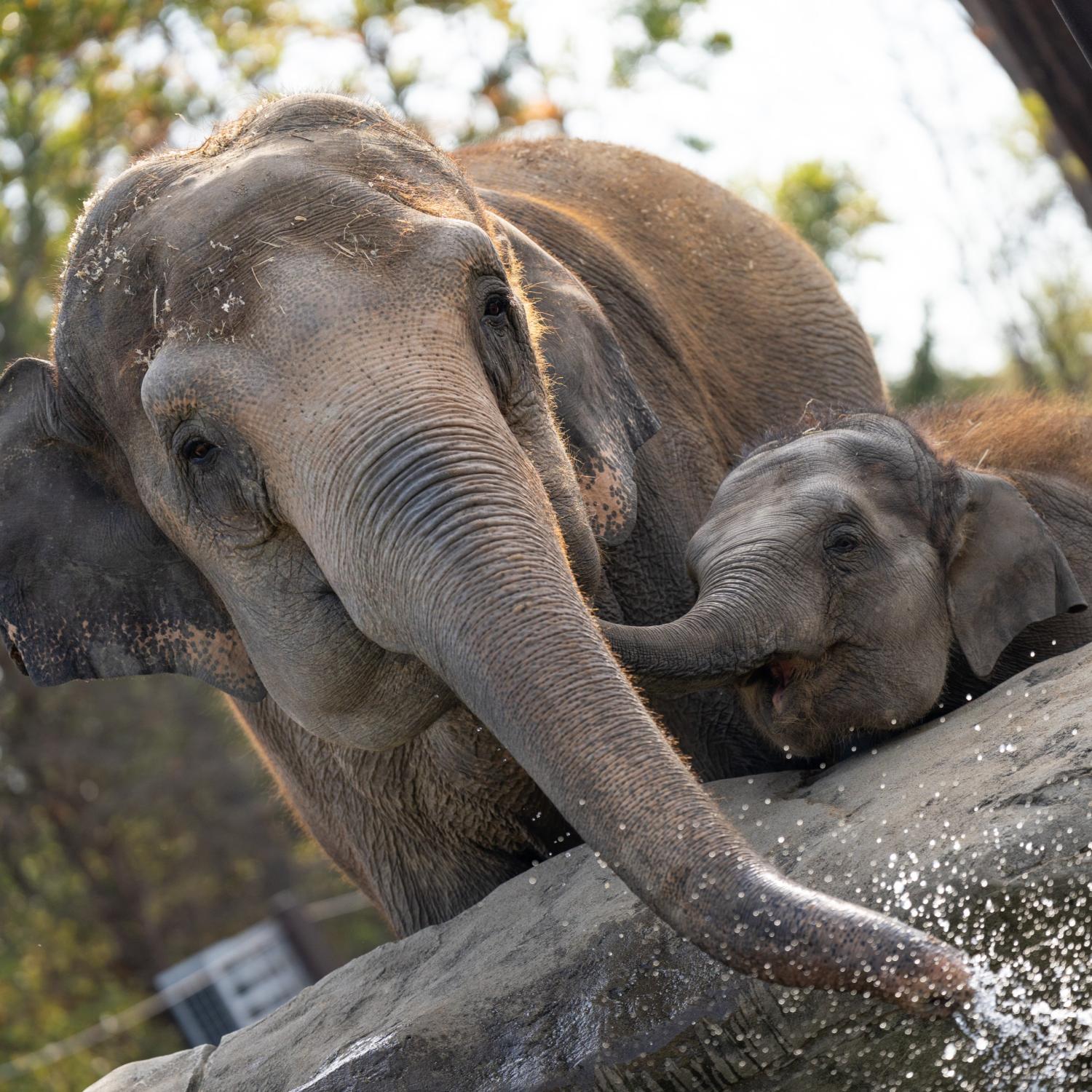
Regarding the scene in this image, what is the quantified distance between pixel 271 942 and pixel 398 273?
912 cm

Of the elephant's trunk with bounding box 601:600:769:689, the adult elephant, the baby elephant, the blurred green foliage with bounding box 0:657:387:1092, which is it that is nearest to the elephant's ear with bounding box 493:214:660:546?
the adult elephant

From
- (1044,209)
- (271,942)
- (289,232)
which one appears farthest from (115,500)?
(1044,209)

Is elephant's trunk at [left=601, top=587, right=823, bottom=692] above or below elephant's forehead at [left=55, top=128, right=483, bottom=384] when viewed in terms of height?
below

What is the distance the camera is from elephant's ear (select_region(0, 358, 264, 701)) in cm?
436

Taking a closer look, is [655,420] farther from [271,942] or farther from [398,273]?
[271,942]

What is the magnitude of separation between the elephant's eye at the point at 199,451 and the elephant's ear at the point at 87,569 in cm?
57

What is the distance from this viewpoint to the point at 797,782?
438 centimetres

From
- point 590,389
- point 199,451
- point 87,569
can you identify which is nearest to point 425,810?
point 87,569

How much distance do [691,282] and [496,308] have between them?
2564mm

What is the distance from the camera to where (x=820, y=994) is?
335 cm

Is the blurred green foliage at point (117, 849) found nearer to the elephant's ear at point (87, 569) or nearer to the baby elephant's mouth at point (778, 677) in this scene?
the elephant's ear at point (87, 569)

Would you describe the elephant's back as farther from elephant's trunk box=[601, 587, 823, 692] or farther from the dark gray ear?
elephant's trunk box=[601, 587, 823, 692]

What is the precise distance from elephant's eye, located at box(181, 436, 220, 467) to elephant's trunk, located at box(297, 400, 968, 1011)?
35 centimetres

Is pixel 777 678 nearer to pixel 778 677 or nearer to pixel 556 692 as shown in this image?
pixel 778 677
